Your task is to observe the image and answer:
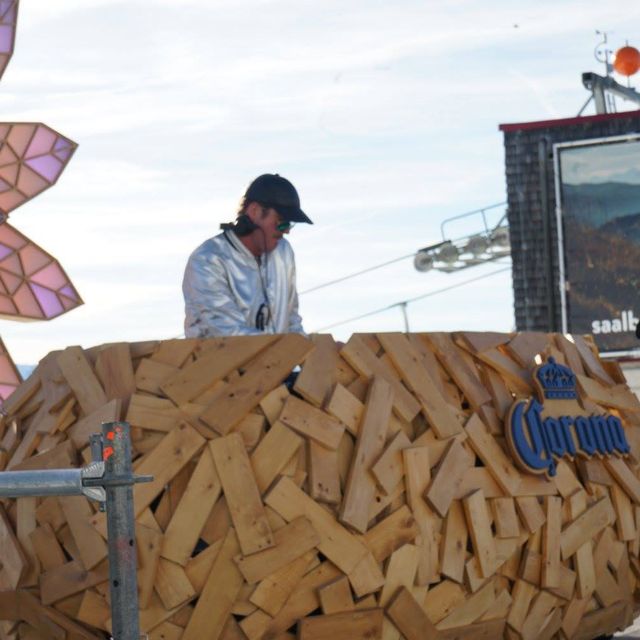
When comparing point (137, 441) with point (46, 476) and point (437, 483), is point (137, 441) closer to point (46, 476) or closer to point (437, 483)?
point (437, 483)

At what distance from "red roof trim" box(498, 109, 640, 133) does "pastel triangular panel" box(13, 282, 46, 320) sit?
34.2 ft

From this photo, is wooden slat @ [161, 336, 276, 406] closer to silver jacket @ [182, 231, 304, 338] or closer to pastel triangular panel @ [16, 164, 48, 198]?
silver jacket @ [182, 231, 304, 338]

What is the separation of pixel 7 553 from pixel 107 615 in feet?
2.39

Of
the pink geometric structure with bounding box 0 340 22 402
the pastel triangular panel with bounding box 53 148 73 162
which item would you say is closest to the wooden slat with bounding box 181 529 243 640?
the pink geometric structure with bounding box 0 340 22 402

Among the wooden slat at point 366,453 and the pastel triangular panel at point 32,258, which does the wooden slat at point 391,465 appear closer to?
the wooden slat at point 366,453

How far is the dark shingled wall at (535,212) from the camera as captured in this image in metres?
21.1

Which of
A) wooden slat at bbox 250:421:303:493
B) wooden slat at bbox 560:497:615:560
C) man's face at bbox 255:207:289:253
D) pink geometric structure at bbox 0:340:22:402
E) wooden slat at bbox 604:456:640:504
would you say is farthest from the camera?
pink geometric structure at bbox 0:340:22:402

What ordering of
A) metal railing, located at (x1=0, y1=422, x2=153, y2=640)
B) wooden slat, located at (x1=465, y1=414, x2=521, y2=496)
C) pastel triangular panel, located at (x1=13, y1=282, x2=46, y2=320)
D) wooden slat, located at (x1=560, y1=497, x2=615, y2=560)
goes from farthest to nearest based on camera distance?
pastel triangular panel, located at (x1=13, y1=282, x2=46, y2=320), wooden slat, located at (x1=560, y1=497, x2=615, y2=560), wooden slat, located at (x1=465, y1=414, x2=521, y2=496), metal railing, located at (x1=0, y1=422, x2=153, y2=640)

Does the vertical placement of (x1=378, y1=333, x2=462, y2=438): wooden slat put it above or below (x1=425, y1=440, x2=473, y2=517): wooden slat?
above

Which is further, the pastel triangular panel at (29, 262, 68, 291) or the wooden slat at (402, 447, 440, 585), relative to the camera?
the pastel triangular panel at (29, 262, 68, 291)

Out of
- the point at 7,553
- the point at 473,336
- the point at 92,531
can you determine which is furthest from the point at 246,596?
the point at 473,336

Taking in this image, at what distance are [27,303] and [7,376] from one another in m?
0.74

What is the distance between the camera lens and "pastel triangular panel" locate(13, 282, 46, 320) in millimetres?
12453

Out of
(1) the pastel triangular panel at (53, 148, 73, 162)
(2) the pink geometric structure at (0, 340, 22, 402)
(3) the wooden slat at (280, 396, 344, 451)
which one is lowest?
(3) the wooden slat at (280, 396, 344, 451)
